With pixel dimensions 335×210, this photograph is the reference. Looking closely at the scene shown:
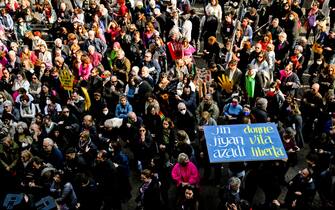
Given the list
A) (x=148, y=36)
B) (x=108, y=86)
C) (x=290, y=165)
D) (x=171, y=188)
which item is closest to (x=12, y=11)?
(x=148, y=36)

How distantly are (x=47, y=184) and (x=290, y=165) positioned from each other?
523 centimetres

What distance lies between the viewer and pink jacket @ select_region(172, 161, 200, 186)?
328 inches

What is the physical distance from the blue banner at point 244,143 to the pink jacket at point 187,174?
1.26 feet

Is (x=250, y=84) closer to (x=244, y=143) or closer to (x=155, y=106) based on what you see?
(x=244, y=143)

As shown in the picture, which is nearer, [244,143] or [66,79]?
[244,143]

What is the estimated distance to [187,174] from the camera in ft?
27.4

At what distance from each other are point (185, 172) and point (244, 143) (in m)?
1.30

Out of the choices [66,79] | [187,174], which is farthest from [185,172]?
[66,79]

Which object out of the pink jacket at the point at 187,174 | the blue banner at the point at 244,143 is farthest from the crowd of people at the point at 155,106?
the blue banner at the point at 244,143

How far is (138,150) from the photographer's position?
30.5 feet

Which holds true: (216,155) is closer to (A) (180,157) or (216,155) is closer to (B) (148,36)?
(A) (180,157)

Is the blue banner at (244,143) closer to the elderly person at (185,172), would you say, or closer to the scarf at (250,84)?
the elderly person at (185,172)

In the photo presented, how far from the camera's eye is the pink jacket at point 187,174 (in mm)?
8344

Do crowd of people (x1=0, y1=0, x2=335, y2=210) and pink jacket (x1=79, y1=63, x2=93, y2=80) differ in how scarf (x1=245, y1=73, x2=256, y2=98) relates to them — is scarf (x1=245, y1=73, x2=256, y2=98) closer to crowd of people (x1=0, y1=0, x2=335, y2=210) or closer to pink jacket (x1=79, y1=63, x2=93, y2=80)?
crowd of people (x1=0, y1=0, x2=335, y2=210)
